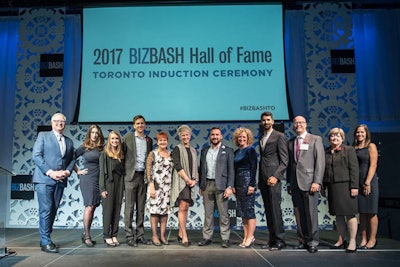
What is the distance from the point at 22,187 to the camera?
5070mm

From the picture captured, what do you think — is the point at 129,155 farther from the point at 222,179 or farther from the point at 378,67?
the point at 378,67

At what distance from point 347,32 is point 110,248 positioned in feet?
15.5

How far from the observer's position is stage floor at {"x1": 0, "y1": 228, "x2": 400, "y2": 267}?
9.06 feet

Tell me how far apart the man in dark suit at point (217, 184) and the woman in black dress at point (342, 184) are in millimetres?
1027

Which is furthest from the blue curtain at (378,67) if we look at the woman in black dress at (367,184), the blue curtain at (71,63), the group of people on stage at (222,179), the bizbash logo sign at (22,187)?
the bizbash logo sign at (22,187)

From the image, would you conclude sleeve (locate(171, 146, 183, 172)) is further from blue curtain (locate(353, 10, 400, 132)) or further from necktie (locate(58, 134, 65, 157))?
blue curtain (locate(353, 10, 400, 132))

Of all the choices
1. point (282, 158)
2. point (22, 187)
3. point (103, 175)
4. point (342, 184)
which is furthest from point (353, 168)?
point (22, 187)

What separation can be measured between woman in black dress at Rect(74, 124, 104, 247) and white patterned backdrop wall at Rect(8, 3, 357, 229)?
144 cm

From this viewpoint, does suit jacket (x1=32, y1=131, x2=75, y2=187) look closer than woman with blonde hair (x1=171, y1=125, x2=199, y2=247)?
Yes

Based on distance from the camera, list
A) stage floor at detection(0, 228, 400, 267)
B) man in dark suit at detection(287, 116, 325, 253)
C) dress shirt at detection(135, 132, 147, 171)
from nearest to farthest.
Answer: stage floor at detection(0, 228, 400, 267)
man in dark suit at detection(287, 116, 325, 253)
dress shirt at detection(135, 132, 147, 171)

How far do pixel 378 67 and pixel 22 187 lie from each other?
19.9ft

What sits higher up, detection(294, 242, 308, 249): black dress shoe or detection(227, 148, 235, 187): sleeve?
detection(227, 148, 235, 187): sleeve

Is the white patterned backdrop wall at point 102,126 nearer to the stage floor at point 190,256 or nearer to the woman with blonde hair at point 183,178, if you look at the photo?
the stage floor at point 190,256

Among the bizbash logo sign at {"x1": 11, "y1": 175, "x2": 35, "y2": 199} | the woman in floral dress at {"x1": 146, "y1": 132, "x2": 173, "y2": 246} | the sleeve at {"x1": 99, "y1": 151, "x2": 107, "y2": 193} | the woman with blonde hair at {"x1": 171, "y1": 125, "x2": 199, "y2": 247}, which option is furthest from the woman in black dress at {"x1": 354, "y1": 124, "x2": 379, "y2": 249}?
the bizbash logo sign at {"x1": 11, "y1": 175, "x2": 35, "y2": 199}
